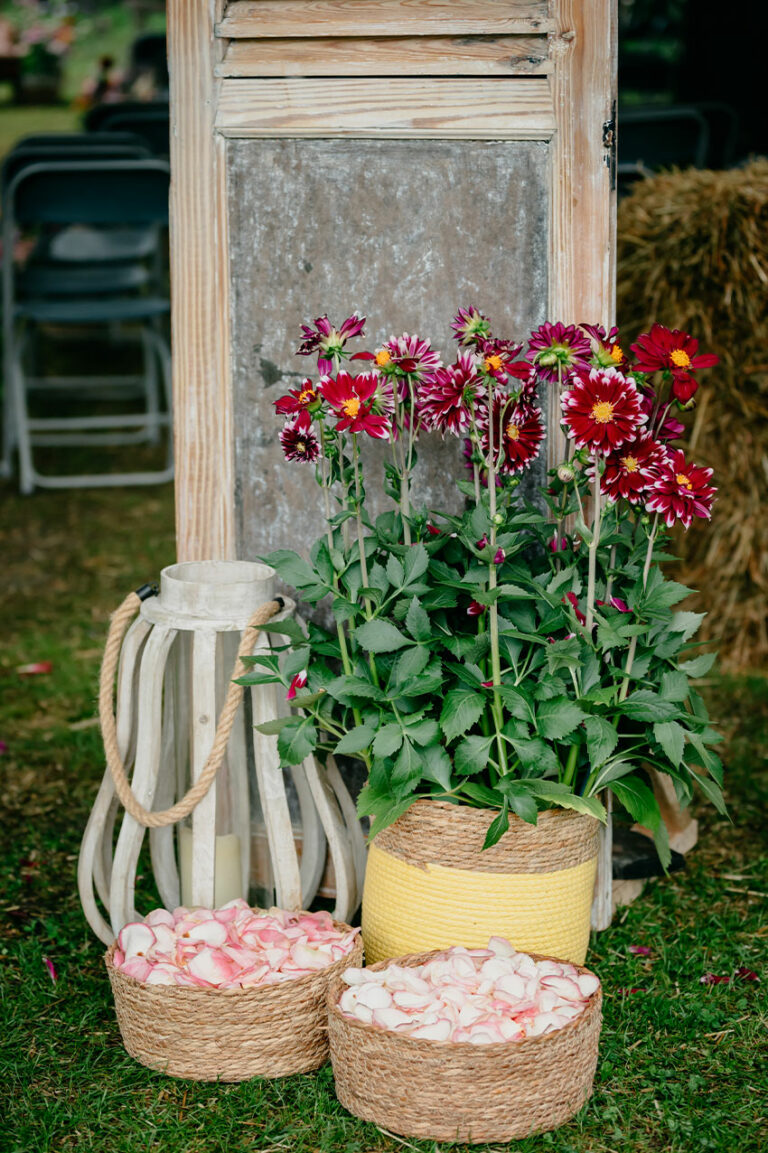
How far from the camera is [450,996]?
70.2 inches

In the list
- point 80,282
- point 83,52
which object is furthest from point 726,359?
point 83,52

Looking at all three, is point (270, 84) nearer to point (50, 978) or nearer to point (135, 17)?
point (50, 978)

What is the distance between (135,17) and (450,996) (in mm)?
17217

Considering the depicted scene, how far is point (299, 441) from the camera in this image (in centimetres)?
202

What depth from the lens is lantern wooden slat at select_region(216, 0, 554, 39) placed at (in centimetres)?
214

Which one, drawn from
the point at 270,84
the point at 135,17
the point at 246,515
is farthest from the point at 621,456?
the point at 135,17

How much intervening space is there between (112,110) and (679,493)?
537 cm

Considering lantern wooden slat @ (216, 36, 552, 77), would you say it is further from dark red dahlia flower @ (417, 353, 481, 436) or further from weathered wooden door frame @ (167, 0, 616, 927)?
dark red dahlia flower @ (417, 353, 481, 436)

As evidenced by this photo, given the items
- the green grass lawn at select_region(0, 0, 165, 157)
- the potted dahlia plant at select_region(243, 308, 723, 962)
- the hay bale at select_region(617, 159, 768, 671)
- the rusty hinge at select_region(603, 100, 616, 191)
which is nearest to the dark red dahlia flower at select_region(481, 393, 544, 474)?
the potted dahlia plant at select_region(243, 308, 723, 962)

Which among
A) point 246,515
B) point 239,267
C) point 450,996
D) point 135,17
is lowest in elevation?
point 450,996

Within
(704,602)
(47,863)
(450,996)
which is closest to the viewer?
(450,996)

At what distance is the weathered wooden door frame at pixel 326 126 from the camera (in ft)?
6.98

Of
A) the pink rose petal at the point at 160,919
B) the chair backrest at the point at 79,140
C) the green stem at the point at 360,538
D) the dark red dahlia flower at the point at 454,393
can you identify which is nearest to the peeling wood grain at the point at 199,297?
the green stem at the point at 360,538

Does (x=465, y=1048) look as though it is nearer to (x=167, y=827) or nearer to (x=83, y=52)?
(x=167, y=827)
